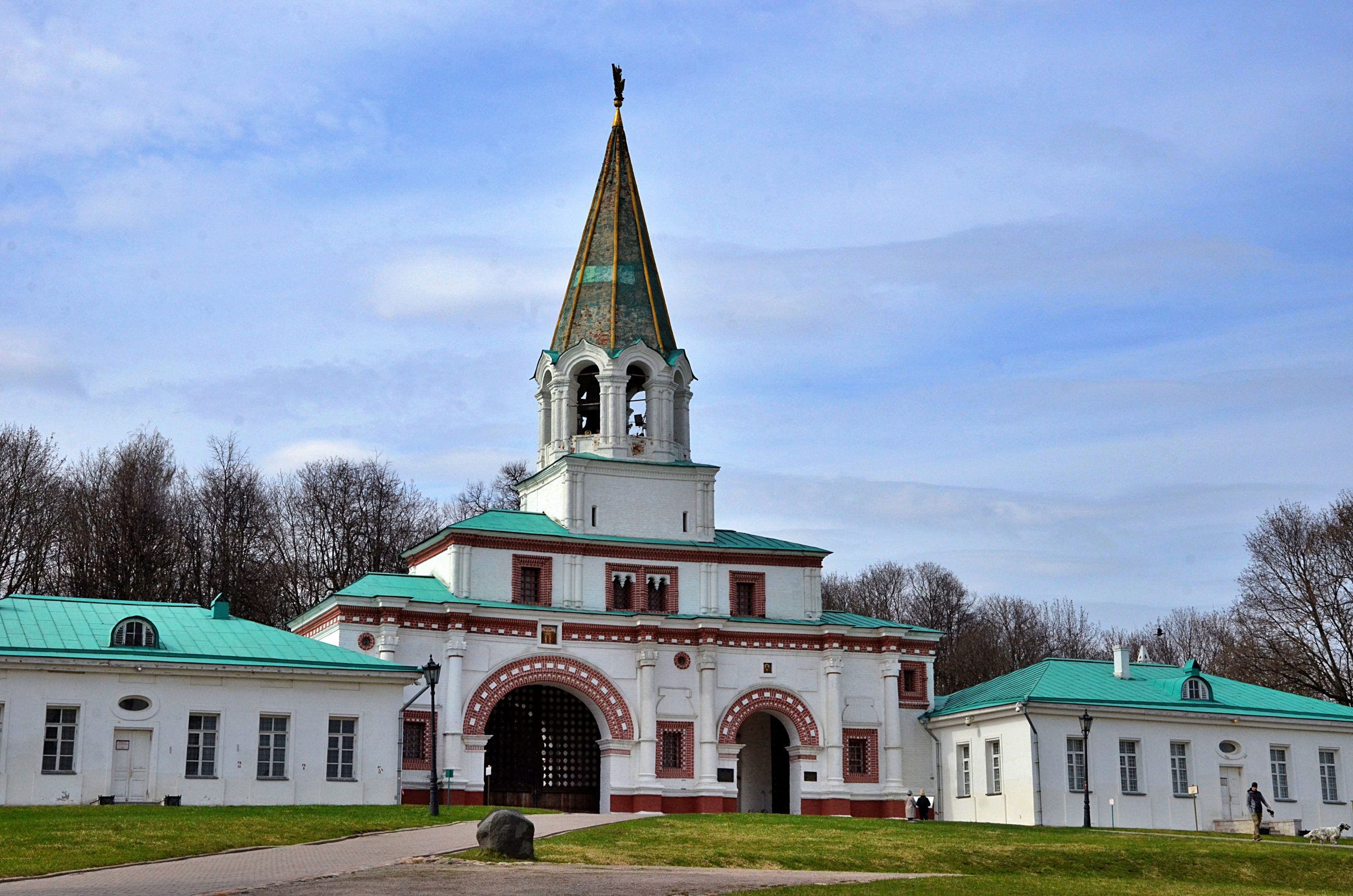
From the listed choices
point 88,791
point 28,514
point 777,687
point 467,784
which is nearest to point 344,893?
point 88,791

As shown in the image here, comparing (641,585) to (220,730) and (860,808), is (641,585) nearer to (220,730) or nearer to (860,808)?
(860,808)

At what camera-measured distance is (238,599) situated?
5828 cm

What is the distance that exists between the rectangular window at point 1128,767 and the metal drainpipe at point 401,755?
19.6 m

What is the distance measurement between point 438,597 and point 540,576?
10.6ft

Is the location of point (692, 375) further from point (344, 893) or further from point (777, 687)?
point (344, 893)

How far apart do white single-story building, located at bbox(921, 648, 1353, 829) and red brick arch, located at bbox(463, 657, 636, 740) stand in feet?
32.4

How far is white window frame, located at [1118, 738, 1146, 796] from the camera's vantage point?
44.6 meters

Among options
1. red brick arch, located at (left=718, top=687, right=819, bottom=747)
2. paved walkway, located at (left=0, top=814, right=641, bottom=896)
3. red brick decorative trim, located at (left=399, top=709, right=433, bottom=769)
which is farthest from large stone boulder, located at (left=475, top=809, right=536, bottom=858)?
red brick arch, located at (left=718, top=687, right=819, bottom=747)

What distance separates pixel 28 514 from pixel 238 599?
8.24 m

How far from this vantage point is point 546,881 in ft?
66.3

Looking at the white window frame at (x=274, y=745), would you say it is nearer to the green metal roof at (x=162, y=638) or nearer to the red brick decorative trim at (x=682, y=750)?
the green metal roof at (x=162, y=638)

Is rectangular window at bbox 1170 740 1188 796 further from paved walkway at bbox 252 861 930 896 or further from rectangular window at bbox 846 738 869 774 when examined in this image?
paved walkway at bbox 252 861 930 896

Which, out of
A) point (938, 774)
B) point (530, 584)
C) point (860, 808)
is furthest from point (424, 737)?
point (938, 774)

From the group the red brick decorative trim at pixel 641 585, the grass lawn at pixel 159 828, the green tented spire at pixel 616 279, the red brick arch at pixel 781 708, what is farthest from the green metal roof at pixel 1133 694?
the grass lawn at pixel 159 828
